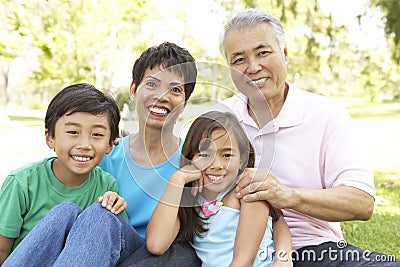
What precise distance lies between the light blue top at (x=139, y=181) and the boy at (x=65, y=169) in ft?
0.26

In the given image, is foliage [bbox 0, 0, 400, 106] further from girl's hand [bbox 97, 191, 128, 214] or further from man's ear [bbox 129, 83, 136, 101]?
girl's hand [bbox 97, 191, 128, 214]

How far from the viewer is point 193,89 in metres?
2.21

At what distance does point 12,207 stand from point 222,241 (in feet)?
2.80

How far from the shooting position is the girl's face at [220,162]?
207 cm

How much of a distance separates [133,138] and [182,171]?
0.44 m

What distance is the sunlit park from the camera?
14.4 feet

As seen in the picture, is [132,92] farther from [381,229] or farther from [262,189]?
[381,229]

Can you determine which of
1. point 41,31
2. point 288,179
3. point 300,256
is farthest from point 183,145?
point 41,31

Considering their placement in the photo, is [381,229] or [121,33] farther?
[121,33]

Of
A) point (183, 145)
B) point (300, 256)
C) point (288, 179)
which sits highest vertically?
point (183, 145)

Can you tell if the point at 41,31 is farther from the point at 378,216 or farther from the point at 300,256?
the point at 300,256

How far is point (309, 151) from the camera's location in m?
2.34

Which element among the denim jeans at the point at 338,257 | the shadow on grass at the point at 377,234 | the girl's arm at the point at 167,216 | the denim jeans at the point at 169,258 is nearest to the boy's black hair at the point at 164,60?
the girl's arm at the point at 167,216

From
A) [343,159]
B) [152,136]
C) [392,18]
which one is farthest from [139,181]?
[392,18]
